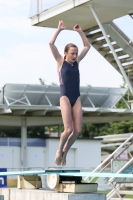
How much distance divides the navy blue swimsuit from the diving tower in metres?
8.86

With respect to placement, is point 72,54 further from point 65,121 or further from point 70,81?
point 65,121

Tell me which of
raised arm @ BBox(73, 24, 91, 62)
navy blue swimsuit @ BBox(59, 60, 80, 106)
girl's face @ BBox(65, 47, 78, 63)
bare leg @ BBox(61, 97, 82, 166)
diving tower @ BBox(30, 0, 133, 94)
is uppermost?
diving tower @ BBox(30, 0, 133, 94)

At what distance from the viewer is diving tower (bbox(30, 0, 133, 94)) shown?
2059cm

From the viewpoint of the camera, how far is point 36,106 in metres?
42.9

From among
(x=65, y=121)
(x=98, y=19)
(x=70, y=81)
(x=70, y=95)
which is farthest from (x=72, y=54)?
(x=98, y=19)

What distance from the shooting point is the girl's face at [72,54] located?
452 inches

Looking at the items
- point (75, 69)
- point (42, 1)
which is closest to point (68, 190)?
point (75, 69)

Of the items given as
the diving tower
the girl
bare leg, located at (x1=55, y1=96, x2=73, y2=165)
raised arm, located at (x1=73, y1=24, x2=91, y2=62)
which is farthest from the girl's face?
the diving tower

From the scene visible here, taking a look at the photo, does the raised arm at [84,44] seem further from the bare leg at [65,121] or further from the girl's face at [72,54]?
the bare leg at [65,121]

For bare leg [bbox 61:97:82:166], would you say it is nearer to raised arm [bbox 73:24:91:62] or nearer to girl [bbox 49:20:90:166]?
girl [bbox 49:20:90:166]

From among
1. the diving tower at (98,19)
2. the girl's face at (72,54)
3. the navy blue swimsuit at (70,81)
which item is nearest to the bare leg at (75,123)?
the navy blue swimsuit at (70,81)

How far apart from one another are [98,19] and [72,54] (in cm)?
950

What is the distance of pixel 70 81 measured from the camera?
456 inches

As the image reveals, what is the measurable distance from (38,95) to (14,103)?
6.00ft
